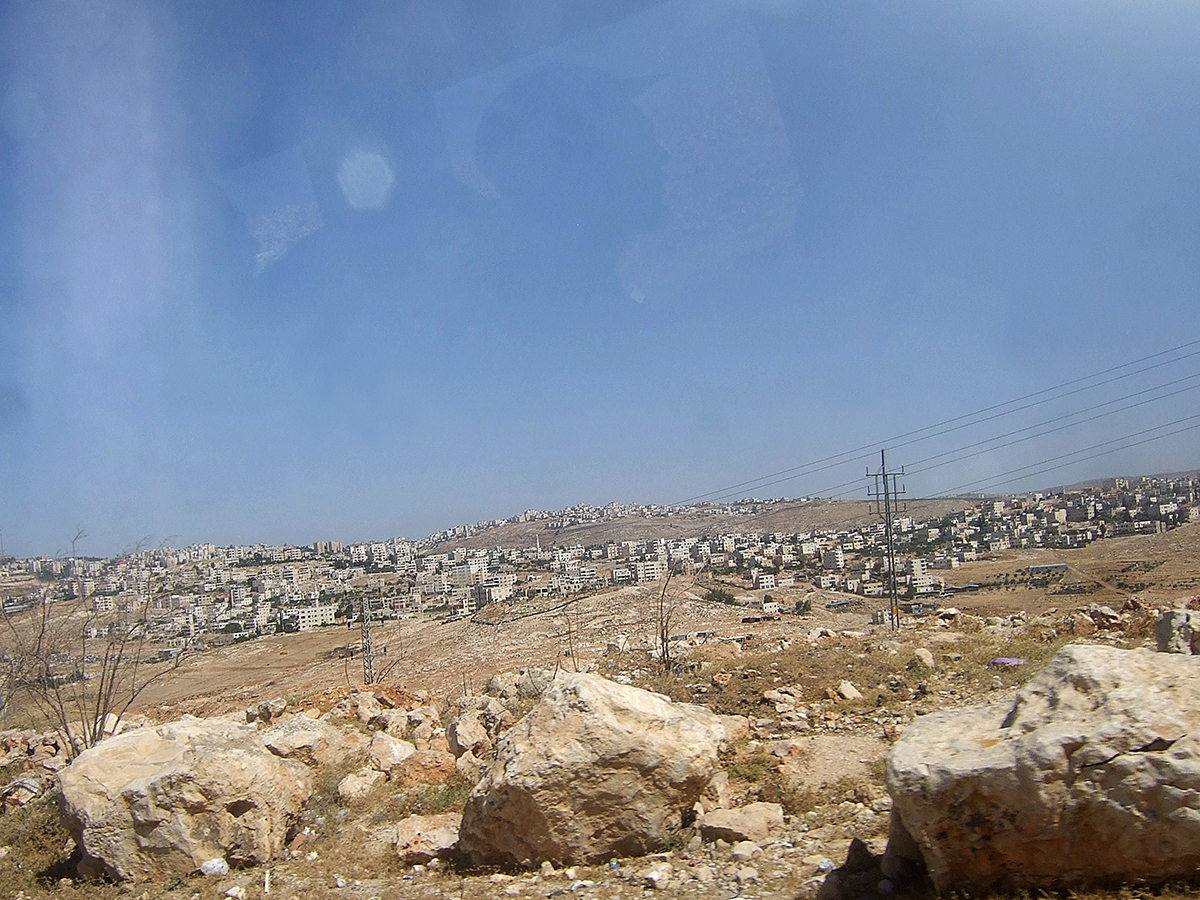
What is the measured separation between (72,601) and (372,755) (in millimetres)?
11810

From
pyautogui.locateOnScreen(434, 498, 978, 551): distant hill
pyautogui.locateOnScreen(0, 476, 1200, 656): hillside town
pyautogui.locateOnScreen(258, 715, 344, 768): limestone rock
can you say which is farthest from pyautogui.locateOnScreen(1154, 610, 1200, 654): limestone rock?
pyautogui.locateOnScreen(434, 498, 978, 551): distant hill

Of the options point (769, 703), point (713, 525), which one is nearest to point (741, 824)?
point (769, 703)

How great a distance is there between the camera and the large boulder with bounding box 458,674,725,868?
267 inches

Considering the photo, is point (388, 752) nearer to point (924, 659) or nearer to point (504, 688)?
point (504, 688)

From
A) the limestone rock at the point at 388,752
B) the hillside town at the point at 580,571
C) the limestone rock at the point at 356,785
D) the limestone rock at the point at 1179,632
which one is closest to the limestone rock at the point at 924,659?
the limestone rock at the point at 1179,632

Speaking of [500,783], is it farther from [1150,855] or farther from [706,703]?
[706,703]

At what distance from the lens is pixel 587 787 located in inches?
268

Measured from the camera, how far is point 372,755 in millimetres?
11312

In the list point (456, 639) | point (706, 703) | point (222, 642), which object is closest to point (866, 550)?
point (456, 639)

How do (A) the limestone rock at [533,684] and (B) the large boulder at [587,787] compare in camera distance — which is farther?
(A) the limestone rock at [533,684]

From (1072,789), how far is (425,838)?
608 centimetres

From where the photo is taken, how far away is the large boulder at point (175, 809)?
770 centimetres

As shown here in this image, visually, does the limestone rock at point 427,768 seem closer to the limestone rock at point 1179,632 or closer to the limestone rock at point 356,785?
the limestone rock at point 356,785

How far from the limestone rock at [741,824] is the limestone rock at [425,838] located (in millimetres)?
2708
